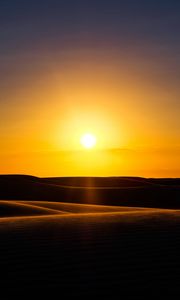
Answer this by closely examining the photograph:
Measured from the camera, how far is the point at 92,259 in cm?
609

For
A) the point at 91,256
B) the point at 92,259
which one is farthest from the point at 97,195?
the point at 92,259

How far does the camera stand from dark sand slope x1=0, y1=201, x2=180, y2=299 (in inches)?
194

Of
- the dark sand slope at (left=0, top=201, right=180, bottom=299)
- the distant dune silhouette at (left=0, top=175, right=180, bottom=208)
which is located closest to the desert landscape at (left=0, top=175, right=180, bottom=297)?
the dark sand slope at (left=0, top=201, right=180, bottom=299)

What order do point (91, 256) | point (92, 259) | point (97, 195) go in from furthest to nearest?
point (97, 195) → point (91, 256) → point (92, 259)

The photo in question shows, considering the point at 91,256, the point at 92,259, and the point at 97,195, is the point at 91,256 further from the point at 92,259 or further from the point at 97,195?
the point at 97,195

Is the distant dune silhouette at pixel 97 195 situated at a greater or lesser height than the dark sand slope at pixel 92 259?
greater

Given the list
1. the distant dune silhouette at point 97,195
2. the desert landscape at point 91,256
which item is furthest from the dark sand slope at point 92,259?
the distant dune silhouette at point 97,195

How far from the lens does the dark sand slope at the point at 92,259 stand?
4938 mm

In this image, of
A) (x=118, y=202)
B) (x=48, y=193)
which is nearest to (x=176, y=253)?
(x=118, y=202)

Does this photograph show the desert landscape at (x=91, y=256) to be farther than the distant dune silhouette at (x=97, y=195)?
No

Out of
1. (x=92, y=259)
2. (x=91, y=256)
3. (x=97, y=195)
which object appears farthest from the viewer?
(x=97, y=195)

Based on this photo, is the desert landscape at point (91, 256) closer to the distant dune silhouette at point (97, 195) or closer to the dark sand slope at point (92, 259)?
the dark sand slope at point (92, 259)

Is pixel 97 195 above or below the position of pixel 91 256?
above

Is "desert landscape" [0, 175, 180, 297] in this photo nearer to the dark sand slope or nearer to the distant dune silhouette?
the dark sand slope
